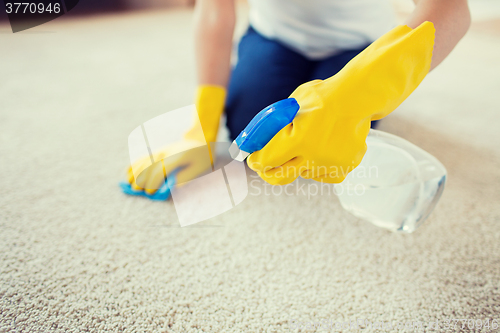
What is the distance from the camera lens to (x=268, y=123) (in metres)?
0.34

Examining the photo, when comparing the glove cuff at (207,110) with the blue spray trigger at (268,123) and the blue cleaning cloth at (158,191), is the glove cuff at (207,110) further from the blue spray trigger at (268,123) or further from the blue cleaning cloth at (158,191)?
the blue spray trigger at (268,123)

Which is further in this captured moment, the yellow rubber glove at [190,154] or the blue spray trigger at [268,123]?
the yellow rubber glove at [190,154]

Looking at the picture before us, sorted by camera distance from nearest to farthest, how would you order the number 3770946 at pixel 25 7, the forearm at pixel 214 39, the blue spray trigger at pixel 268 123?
the blue spray trigger at pixel 268 123 → the forearm at pixel 214 39 → the number 3770946 at pixel 25 7

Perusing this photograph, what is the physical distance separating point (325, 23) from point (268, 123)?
1.67 feet

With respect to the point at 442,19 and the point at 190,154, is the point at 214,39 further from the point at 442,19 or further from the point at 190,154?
the point at 442,19

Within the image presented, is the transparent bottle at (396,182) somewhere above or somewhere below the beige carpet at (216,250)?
above

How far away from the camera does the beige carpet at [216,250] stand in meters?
0.42

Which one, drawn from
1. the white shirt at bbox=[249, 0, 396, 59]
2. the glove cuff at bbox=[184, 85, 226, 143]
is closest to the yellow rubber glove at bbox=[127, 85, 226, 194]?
the glove cuff at bbox=[184, 85, 226, 143]

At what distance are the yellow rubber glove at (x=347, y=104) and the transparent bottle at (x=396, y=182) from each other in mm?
115

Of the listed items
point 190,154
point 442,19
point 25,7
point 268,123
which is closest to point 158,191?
point 190,154

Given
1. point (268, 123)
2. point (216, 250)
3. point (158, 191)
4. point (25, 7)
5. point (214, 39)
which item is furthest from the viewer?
point (25, 7)

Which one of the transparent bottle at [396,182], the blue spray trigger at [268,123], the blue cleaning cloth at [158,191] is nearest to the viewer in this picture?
the blue spray trigger at [268,123]

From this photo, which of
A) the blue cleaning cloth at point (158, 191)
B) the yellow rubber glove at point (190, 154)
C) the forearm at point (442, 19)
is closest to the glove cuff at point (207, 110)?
the yellow rubber glove at point (190, 154)

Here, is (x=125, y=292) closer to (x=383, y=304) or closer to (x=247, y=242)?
(x=247, y=242)
